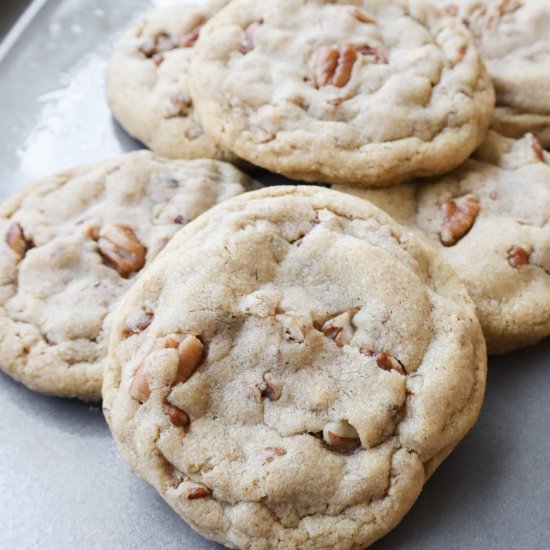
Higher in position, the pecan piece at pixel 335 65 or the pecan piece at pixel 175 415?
the pecan piece at pixel 335 65

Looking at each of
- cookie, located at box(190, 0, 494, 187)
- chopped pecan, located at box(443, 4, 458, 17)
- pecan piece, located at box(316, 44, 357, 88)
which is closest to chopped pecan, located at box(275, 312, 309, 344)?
cookie, located at box(190, 0, 494, 187)

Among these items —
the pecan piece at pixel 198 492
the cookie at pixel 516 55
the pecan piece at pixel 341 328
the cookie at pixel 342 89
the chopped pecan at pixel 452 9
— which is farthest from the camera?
the chopped pecan at pixel 452 9

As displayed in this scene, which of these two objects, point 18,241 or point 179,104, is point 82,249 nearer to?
point 18,241

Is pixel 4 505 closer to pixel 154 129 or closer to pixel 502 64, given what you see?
pixel 154 129

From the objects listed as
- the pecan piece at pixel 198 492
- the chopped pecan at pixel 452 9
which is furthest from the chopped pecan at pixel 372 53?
the pecan piece at pixel 198 492

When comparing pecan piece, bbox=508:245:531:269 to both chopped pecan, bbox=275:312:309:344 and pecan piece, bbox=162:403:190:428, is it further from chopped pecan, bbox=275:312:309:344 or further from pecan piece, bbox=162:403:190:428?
pecan piece, bbox=162:403:190:428

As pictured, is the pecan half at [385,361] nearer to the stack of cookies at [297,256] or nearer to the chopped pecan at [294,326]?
the stack of cookies at [297,256]
